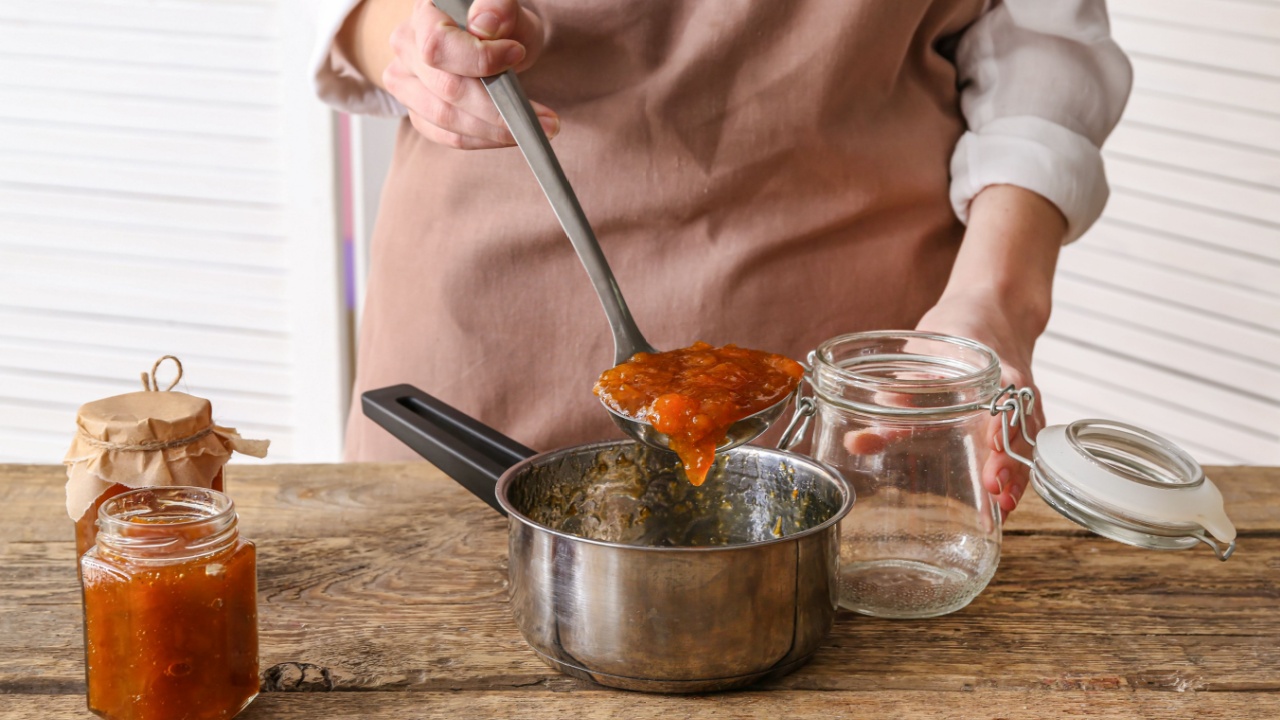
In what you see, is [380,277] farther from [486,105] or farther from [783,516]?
[783,516]

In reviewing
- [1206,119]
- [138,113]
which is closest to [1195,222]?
[1206,119]

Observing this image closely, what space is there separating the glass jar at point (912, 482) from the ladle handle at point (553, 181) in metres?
0.16

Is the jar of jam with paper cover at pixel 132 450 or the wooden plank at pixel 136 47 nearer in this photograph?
the jar of jam with paper cover at pixel 132 450

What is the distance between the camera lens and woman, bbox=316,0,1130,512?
42.3 inches

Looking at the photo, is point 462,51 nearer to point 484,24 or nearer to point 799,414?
point 484,24

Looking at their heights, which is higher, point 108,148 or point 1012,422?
point 108,148

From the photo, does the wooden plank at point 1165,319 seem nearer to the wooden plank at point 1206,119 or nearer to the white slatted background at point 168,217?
the wooden plank at point 1206,119

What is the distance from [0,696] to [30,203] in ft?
6.30

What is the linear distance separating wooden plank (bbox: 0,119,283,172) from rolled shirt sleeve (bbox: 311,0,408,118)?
1110 mm

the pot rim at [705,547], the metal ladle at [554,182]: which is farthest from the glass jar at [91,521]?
the metal ladle at [554,182]

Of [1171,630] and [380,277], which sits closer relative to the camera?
[1171,630]

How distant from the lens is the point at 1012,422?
785 mm

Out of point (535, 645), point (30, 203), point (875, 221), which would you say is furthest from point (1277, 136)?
point (30, 203)

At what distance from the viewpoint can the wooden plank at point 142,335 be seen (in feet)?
7.89
